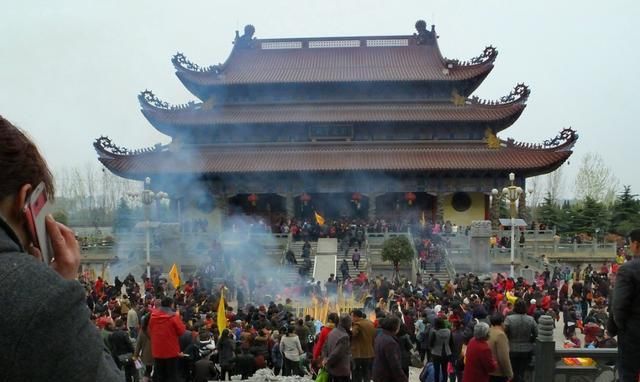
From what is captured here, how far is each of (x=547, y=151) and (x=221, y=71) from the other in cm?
2198

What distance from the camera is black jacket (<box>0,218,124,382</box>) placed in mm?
1246

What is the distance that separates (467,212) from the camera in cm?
3503

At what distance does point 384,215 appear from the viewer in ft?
115

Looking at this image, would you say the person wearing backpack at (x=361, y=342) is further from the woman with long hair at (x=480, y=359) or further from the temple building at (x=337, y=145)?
the temple building at (x=337, y=145)

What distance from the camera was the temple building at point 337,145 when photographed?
33.8 meters

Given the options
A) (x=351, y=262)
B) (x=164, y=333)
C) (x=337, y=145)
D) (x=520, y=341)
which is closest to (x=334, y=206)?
(x=337, y=145)

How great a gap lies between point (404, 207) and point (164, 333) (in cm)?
2852

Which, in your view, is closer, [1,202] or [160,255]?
[1,202]

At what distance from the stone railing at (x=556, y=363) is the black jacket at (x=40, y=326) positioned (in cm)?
700

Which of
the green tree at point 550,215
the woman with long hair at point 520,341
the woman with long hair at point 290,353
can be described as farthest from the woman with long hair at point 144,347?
the green tree at point 550,215

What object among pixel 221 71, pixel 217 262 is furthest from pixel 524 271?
pixel 221 71

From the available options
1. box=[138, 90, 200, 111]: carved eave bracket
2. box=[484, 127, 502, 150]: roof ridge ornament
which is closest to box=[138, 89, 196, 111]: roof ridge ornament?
box=[138, 90, 200, 111]: carved eave bracket

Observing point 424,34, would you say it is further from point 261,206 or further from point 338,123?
point 261,206

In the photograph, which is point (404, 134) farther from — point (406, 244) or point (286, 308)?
point (286, 308)
